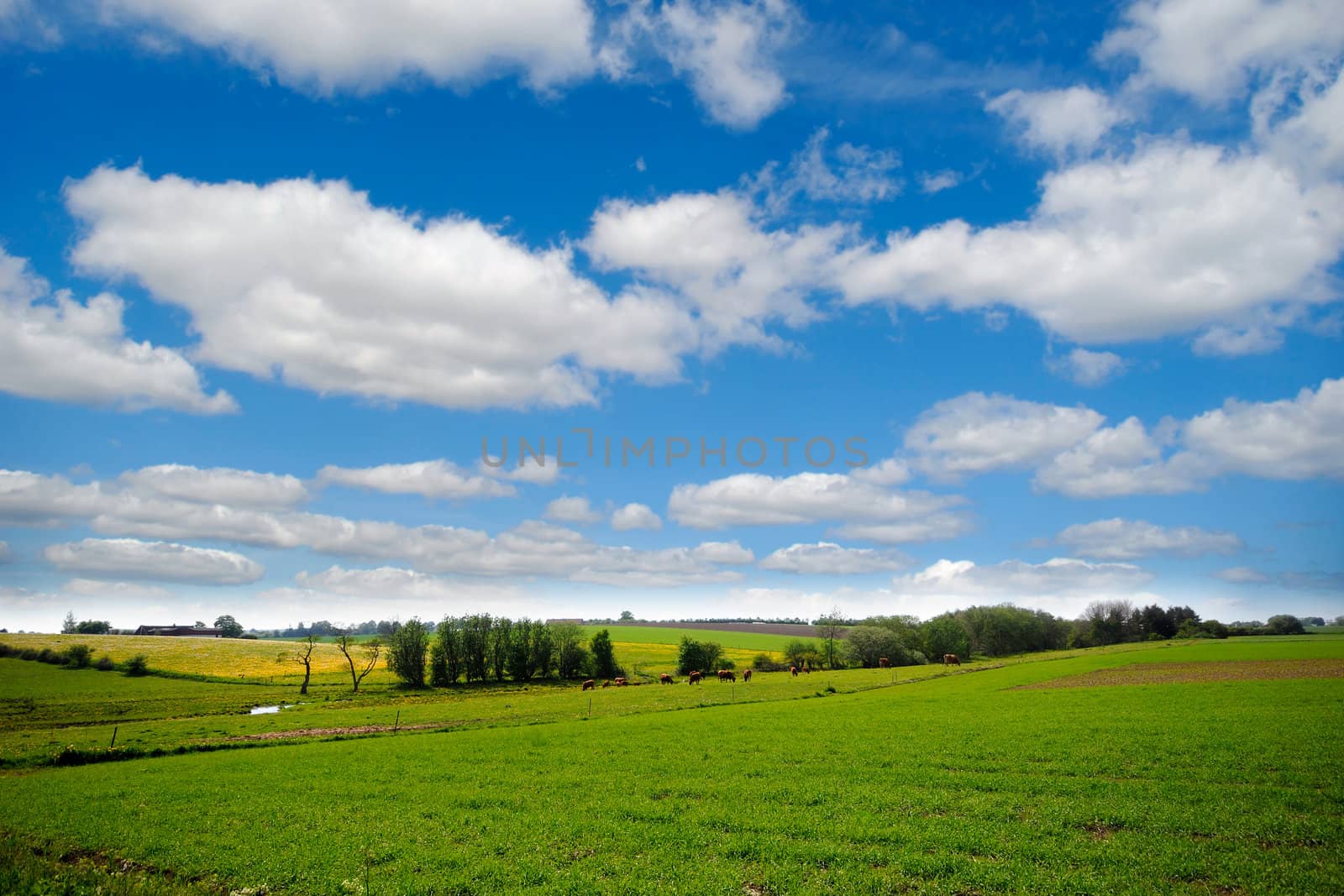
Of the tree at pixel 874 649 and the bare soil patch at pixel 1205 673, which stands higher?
the bare soil patch at pixel 1205 673

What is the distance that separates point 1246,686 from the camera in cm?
5547

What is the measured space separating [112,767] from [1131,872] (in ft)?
185

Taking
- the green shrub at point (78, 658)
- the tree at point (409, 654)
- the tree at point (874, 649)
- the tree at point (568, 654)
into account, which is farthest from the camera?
the tree at point (874, 649)

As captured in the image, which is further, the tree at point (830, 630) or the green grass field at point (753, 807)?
the tree at point (830, 630)

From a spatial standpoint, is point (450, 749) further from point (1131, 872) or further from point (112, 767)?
point (1131, 872)

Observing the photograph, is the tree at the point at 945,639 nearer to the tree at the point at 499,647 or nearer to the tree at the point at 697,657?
the tree at the point at 697,657

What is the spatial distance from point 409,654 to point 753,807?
121115mm

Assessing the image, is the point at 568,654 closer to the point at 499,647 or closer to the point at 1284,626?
the point at 499,647

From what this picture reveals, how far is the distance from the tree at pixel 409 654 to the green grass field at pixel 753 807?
7874 centimetres

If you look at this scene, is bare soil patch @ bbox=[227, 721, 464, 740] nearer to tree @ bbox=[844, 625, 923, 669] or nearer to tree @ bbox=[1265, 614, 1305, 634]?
tree @ bbox=[844, 625, 923, 669]

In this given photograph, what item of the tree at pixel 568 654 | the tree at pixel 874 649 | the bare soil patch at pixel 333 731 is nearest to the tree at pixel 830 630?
the tree at pixel 874 649

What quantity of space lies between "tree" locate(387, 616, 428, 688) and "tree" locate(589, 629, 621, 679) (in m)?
36.3

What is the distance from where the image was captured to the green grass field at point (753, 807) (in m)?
18.0

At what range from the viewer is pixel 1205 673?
72.9 metres
